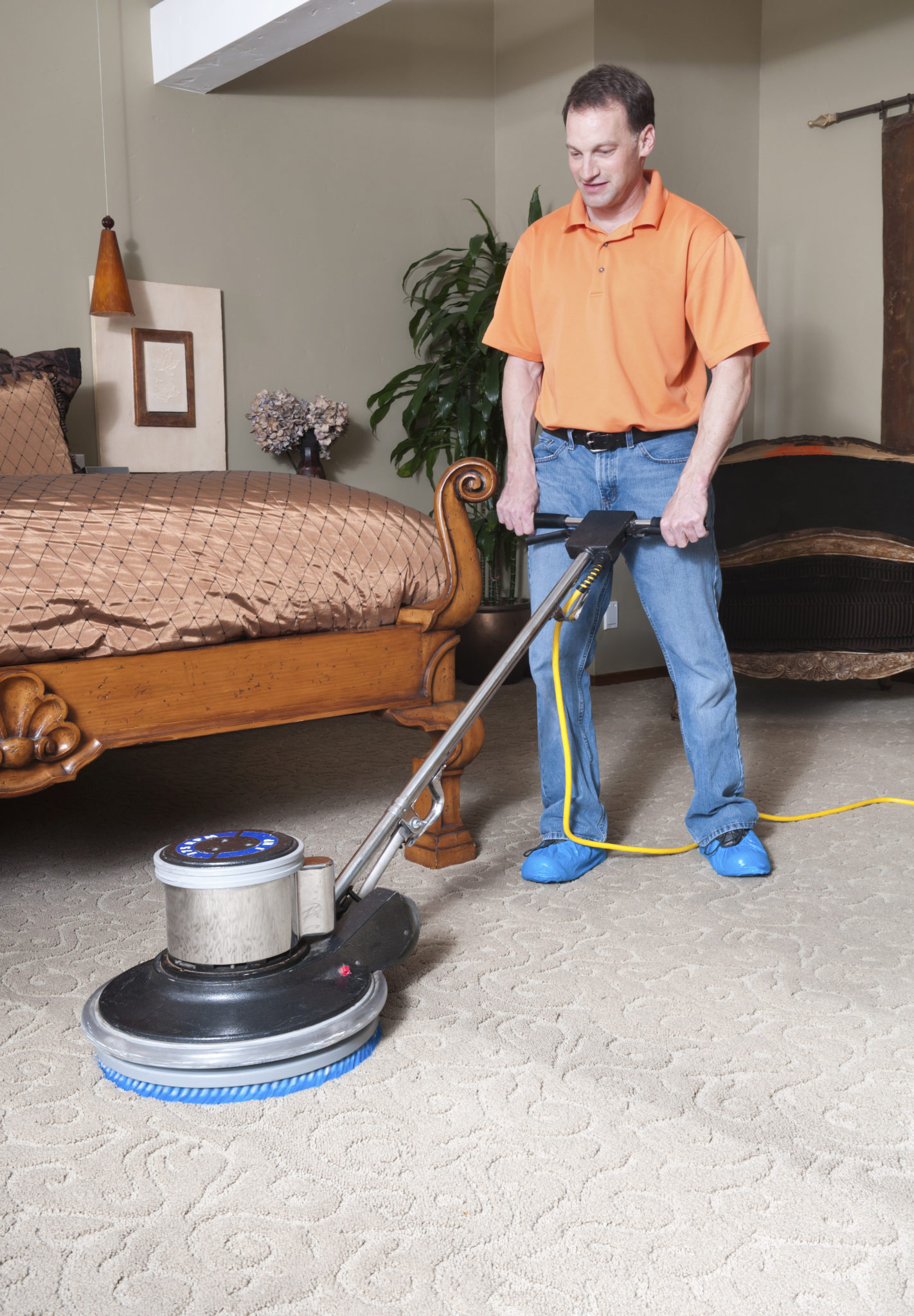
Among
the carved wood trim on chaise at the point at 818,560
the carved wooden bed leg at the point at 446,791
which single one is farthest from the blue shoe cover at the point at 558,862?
the carved wood trim on chaise at the point at 818,560


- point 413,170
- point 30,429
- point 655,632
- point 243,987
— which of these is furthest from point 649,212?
point 413,170

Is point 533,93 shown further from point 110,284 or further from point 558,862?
point 558,862

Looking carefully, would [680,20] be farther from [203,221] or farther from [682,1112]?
[682,1112]

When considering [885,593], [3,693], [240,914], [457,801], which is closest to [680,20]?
[885,593]

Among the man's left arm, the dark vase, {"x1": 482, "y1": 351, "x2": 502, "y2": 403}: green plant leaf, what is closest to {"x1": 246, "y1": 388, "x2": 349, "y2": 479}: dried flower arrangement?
the dark vase

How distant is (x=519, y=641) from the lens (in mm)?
1752

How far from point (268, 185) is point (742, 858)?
3264mm

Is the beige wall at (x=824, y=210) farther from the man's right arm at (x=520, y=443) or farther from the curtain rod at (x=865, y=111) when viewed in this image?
the man's right arm at (x=520, y=443)

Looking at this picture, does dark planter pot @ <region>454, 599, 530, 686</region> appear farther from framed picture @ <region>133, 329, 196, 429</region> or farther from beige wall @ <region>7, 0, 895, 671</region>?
framed picture @ <region>133, 329, 196, 429</region>

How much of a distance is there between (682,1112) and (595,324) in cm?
134

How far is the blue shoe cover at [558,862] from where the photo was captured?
214 centimetres

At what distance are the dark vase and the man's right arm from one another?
6.56ft

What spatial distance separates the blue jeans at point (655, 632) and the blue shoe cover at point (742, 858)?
29 millimetres

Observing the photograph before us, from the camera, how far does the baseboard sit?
4617mm
